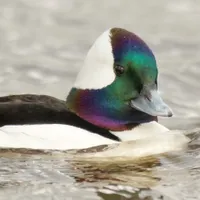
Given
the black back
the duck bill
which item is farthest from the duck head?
the black back

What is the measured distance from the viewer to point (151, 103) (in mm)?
8961

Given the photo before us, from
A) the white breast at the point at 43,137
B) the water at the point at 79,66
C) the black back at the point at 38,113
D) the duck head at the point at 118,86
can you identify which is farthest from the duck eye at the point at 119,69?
the water at the point at 79,66

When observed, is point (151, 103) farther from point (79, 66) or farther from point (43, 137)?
point (79, 66)

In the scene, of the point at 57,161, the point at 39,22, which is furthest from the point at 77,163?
the point at 39,22

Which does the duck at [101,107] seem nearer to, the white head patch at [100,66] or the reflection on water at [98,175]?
the white head patch at [100,66]

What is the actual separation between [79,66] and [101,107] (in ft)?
8.74

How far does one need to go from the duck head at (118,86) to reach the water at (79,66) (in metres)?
0.46

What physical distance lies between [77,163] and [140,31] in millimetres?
4101

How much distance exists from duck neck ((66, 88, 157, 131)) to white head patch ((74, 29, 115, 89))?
0.32ft

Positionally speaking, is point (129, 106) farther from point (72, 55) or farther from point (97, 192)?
point (72, 55)

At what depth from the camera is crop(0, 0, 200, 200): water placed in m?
8.09

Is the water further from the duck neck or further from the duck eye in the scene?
the duck eye

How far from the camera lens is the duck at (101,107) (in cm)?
881

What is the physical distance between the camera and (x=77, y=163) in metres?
8.74
